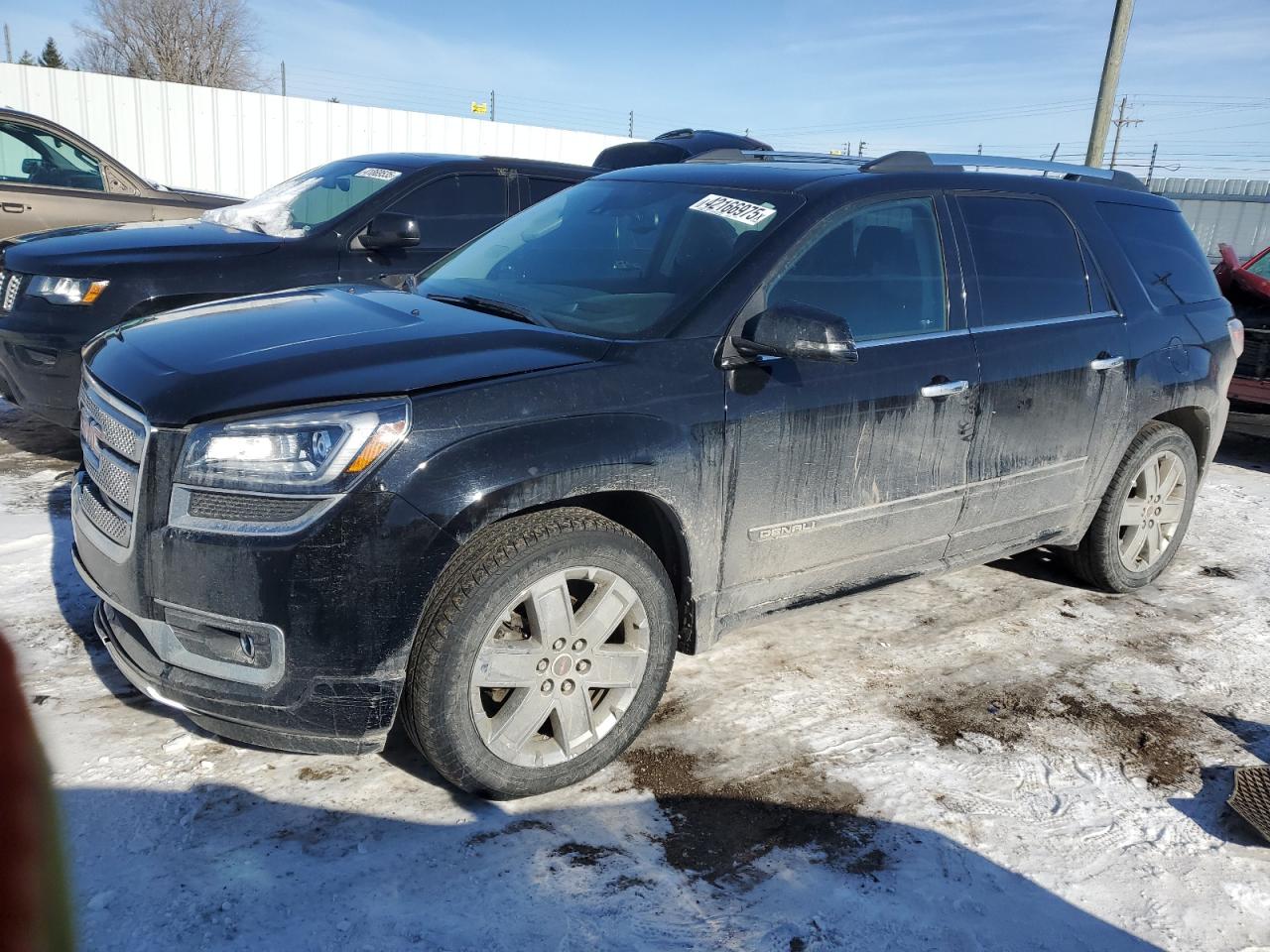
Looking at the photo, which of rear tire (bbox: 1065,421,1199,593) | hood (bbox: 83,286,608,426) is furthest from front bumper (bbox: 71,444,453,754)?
rear tire (bbox: 1065,421,1199,593)

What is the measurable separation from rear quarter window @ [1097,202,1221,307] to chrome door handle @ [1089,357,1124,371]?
48 centimetres

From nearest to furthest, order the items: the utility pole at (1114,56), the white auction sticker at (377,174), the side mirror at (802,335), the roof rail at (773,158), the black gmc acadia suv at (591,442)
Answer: the black gmc acadia suv at (591,442)
the side mirror at (802,335)
the roof rail at (773,158)
the white auction sticker at (377,174)
the utility pole at (1114,56)

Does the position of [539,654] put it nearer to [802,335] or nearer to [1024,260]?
[802,335]

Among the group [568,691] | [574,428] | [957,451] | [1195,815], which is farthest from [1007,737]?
[574,428]

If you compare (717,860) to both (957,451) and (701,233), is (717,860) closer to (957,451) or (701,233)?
(957,451)

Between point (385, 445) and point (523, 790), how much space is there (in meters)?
1.06

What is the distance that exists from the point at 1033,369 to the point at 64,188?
26.3ft

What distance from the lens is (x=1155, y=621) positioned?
14.9ft

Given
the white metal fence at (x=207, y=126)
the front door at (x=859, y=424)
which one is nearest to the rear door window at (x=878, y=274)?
the front door at (x=859, y=424)

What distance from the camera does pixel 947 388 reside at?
11.7ft

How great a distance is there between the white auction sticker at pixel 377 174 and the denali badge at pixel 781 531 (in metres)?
4.03

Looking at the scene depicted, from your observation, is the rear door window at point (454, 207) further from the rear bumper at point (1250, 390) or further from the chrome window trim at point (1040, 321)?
the rear bumper at point (1250, 390)

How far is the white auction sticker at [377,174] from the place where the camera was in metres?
6.20

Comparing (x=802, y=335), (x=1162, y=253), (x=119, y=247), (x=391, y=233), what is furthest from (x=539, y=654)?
(x=119, y=247)
